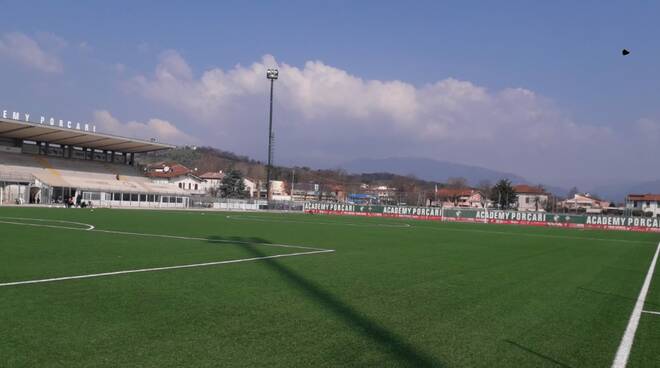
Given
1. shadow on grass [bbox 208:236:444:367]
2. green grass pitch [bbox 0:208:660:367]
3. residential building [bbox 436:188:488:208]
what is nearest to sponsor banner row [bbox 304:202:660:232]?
green grass pitch [bbox 0:208:660:367]

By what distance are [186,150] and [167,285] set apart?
192 m

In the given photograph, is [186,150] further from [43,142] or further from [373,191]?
[43,142]

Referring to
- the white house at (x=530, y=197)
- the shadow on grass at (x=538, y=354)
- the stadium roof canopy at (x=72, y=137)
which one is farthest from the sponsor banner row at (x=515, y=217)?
the white house at (x=530, y=197)

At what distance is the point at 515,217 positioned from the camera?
54.8m

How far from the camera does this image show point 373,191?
184375mm

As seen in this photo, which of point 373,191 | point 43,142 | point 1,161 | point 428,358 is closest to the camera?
point 428,358

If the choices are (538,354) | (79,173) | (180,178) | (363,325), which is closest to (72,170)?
(79,173)

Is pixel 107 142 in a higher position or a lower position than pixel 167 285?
higher

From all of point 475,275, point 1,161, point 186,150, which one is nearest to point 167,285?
point 475,275

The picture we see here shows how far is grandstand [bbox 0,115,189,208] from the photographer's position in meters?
57.9

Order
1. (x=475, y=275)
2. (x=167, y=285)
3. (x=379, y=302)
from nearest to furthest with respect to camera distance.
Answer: (x=379, y=302) → (x=167, y=285) → (x=475, y=275)

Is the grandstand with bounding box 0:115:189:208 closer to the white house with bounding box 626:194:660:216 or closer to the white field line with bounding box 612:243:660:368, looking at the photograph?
the white field line with bounding box 612:243:660:368

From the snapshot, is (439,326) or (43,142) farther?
(43,142)

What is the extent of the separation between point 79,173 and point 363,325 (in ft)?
224
